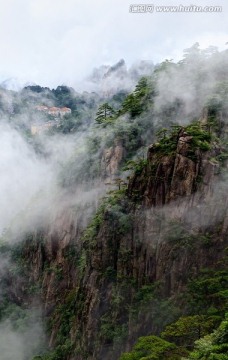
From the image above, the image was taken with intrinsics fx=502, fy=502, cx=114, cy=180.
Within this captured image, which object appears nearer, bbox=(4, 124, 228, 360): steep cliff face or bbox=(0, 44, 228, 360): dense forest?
bbox=(0, 44, 228, 360): dense forest

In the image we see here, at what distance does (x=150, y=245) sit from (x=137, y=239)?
49.8 inches

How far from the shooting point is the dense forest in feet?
87.5

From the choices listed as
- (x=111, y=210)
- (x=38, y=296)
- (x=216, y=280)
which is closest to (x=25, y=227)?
(x=38, y=296)

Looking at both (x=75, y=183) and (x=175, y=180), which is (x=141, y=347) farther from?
(x=75, y=183)

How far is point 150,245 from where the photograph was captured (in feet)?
98.9

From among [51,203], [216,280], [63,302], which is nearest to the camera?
[216,280]

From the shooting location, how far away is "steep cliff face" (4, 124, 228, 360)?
28.1 metres

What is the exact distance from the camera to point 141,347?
20312mm

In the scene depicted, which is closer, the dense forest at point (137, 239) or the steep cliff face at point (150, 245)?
the dense forest at point (137, 239)

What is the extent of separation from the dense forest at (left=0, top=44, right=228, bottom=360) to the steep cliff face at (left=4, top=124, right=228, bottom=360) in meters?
0.06

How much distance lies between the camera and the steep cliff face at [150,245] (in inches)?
1107

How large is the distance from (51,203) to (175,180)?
852 inches

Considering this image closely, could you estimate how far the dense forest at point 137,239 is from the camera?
26.7 m

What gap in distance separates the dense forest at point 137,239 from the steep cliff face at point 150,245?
64 mm
